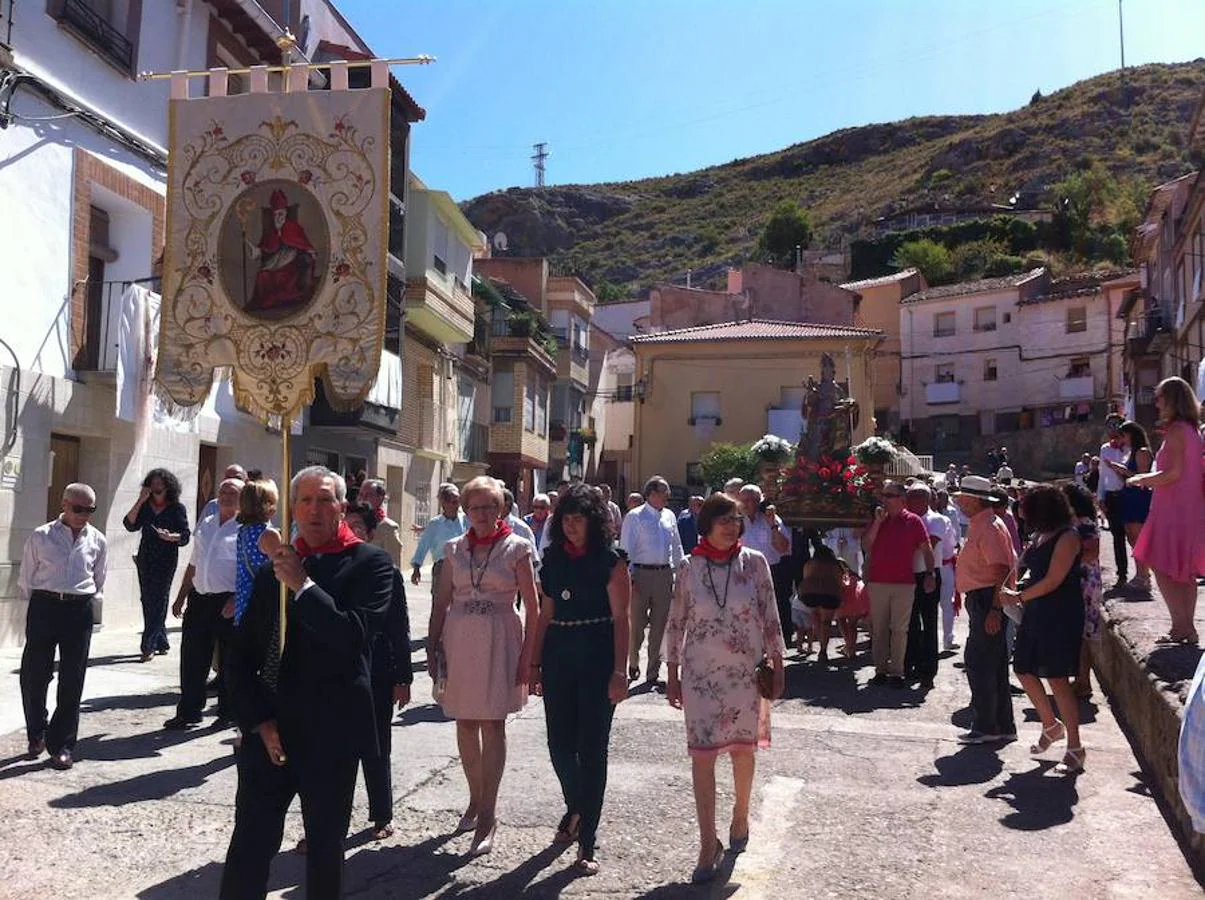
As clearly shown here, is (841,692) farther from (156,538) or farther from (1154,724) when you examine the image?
(156,538)

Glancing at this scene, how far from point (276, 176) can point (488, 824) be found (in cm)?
335

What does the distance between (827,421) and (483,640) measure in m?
7.97

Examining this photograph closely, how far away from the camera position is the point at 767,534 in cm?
1135

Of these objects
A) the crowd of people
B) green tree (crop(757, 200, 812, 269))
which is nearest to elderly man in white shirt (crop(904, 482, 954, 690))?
the crowd of people

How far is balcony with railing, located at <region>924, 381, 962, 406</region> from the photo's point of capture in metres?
55.7

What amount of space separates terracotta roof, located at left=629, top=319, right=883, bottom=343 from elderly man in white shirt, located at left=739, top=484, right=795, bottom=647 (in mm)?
29032

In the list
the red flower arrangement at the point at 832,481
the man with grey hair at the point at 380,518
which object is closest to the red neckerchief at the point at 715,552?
the man with grey hair at the point at 380,518

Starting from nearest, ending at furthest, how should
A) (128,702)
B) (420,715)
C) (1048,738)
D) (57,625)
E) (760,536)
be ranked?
(57,625) < (1048,738) < (420,715) < (128,702) < (760,536)

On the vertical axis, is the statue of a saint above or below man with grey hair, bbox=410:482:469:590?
above

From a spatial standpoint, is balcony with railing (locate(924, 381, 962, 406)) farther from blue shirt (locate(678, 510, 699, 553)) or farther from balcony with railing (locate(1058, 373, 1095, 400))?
blue shirt (locate(678, 510, 699, 553))

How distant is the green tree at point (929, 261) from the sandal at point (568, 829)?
6138 centimetres

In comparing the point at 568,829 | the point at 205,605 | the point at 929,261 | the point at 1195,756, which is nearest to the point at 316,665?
the point at 568,829

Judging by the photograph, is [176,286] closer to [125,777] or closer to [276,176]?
[276,176]

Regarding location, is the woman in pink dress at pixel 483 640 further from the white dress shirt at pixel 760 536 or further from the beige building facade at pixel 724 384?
the beige building facade at pixel 724 384
